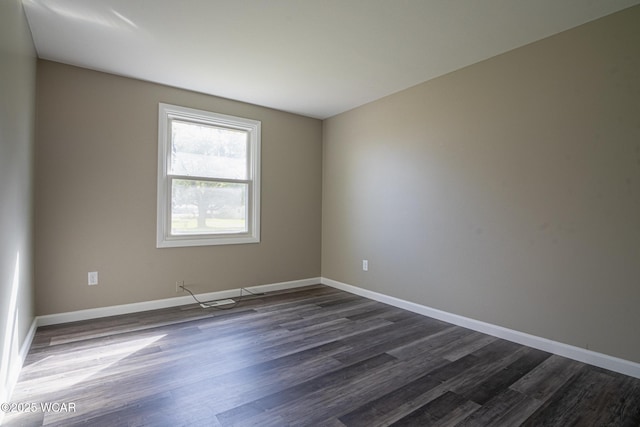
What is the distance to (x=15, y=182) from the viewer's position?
2.08 m

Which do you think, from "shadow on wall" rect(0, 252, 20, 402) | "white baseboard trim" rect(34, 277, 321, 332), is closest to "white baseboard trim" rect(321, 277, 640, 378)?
"white baseboard trim" rect(34, 277, 321, 332)

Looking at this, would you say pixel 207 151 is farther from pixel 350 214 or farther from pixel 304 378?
pixel 304 378

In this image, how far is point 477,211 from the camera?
295 cm

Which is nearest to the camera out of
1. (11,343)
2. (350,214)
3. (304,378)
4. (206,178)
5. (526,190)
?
(11,343)

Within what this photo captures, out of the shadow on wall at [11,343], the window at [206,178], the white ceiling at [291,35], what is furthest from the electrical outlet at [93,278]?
the white ceiling at [291,35]

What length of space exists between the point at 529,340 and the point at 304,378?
1.85 metres

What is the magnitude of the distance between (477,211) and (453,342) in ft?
3.83

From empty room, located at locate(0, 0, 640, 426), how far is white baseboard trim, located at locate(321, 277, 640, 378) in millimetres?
14

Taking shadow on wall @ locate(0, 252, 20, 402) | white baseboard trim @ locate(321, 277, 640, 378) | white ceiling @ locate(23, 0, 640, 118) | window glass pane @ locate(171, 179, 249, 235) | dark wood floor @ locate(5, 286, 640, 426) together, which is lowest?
dark wood floor @ locate(5, 286, 640, 426)

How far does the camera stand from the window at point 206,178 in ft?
11.7

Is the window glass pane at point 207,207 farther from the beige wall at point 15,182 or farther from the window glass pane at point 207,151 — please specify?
the beige wall at point 15,182

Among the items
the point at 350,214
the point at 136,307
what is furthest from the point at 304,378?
the point at 350,214

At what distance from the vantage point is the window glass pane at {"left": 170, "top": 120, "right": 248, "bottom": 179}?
3674mm

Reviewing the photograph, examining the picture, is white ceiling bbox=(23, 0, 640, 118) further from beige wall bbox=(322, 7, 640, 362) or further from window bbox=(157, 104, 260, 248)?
window bbox=(157, 104, 260, 248)
